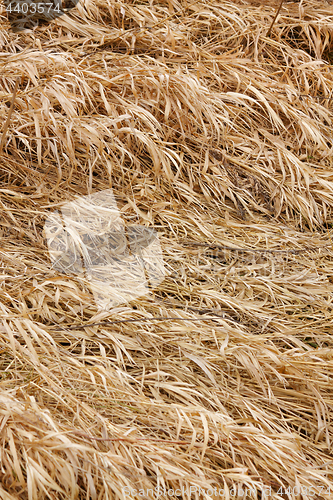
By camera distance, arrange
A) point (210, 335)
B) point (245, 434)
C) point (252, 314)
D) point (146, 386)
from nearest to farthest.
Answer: point (245, 434) < point (146, 386) < point (210, 335) < point (252, 314)

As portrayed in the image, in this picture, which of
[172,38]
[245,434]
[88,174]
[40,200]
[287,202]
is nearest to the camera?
[245,434]

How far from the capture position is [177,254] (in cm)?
189

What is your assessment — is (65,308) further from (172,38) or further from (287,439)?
(172,38)

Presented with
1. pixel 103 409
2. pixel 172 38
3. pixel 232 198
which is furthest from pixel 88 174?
pixel 103 409

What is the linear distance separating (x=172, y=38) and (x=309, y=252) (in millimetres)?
1309

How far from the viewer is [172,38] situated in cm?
243

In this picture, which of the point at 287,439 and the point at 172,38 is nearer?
the point at 287,439

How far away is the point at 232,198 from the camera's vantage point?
216 cm

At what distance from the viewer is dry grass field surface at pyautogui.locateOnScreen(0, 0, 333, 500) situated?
47.0 inches

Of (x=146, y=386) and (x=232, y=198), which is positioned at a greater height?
(x=232, y=198)

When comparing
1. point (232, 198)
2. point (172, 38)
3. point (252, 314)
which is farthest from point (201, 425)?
point (172, 38)

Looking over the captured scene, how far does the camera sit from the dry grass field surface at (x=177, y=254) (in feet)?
3.92

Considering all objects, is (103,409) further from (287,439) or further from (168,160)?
(168,160)

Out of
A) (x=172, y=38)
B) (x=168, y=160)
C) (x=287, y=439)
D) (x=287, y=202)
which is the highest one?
(x=172, y=38)
